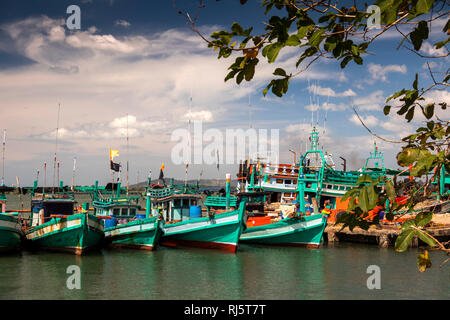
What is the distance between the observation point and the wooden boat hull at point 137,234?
2258 centimetres

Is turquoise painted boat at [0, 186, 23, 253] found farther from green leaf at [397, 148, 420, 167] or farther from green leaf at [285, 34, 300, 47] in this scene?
green leaf at [397, 148, 420, 167]

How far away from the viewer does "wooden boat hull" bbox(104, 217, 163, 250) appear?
22.6 metres

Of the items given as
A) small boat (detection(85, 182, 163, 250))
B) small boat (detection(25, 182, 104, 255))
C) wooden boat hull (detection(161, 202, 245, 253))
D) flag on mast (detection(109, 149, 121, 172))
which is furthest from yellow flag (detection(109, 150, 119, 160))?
wooden boat hull (detection(161, 202, 245, 253))

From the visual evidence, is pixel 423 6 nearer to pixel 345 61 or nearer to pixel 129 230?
pixel 345 61

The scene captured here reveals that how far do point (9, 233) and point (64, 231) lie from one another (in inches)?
116

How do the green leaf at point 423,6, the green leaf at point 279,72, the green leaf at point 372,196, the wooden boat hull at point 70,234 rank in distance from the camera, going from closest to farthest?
the green leaf at point 423,6, the green leaf at point 372,196, the green leaf at point 279,72, the wooden boat hull at point 70,234

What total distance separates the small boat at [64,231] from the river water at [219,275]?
Result: 607 millimetres

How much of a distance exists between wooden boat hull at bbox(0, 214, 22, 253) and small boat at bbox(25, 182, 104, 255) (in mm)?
1120

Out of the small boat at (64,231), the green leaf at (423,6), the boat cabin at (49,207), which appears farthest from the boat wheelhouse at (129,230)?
the green leaf at (423,6)

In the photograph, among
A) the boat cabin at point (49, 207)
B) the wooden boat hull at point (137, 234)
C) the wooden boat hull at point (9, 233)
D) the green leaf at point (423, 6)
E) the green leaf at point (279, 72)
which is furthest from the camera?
the boat cabin at point (49, 207)

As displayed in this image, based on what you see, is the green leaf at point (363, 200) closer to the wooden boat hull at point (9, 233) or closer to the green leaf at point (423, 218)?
the green leaf at point (423, 218)

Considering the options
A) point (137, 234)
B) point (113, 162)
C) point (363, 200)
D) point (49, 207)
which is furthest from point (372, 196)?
point (113, 162)
